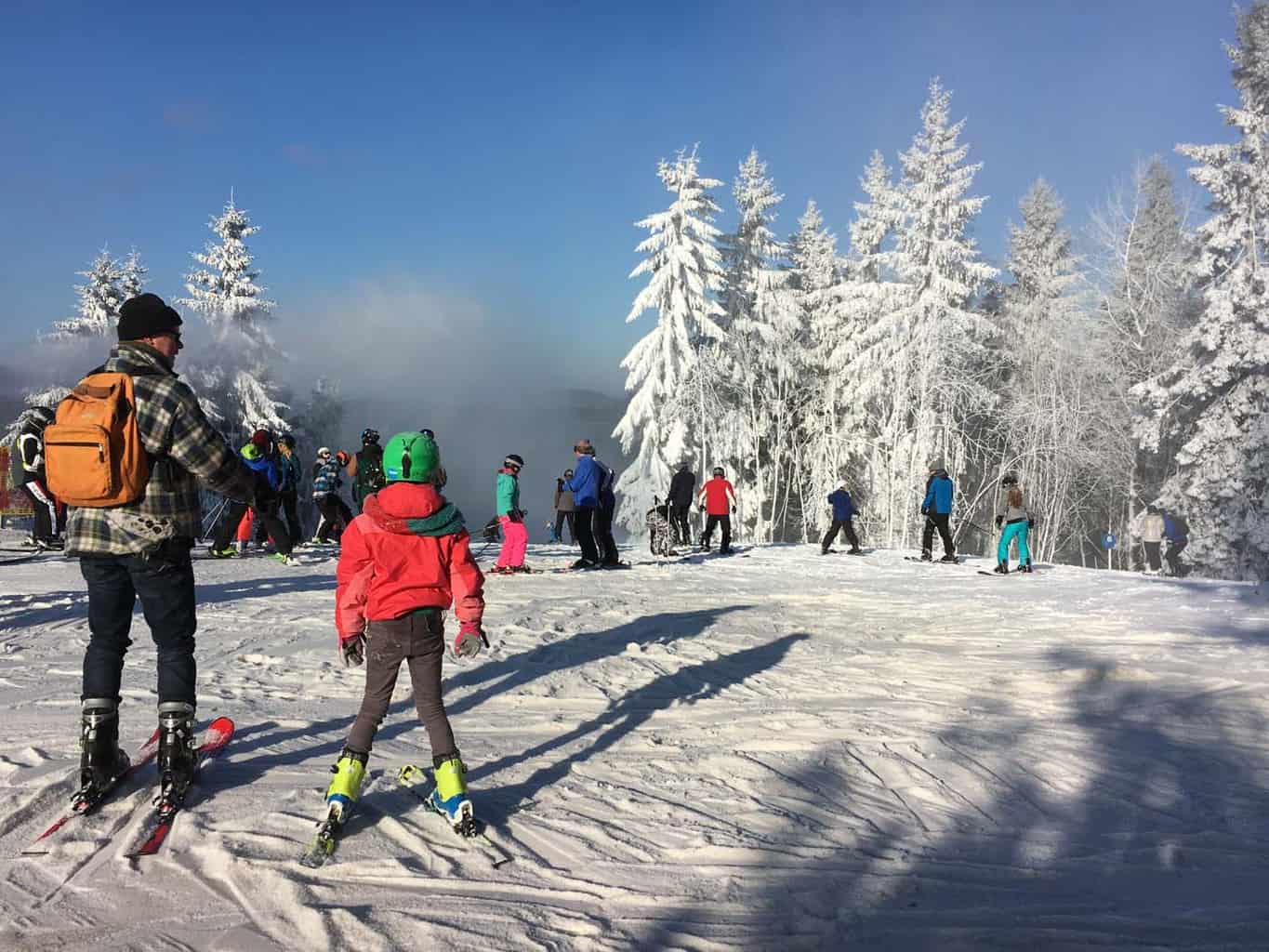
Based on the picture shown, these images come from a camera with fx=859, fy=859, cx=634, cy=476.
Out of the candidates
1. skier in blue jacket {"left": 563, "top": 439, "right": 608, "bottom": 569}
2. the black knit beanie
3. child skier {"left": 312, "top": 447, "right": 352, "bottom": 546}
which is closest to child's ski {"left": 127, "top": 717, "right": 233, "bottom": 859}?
the black knit beanie

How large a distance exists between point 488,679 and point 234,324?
31533 mm

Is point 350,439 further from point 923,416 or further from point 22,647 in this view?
point 22,647

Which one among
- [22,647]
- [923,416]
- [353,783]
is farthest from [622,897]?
[923,416]

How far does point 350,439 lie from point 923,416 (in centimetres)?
4144

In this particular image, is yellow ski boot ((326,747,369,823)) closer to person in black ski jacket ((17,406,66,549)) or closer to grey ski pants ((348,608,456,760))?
grey ski pants ((348,608,456,760))

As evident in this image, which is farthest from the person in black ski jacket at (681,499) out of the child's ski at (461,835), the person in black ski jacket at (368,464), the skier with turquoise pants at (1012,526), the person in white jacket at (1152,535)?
the child's ski at (461,835)

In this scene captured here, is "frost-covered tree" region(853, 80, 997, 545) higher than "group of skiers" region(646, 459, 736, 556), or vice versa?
"frost-covered tree" region(853, 80, 997, 545)

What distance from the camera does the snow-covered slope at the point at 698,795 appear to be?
126 inches

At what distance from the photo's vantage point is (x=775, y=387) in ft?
113

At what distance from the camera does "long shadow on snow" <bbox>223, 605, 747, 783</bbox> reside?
4902 mm

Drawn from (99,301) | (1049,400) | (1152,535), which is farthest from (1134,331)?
(99,301)

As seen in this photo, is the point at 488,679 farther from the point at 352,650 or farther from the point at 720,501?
the point at 720,501

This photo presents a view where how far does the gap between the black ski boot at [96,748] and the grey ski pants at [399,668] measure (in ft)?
3.83

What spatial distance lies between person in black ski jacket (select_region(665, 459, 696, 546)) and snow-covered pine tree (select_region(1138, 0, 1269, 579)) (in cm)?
1527
